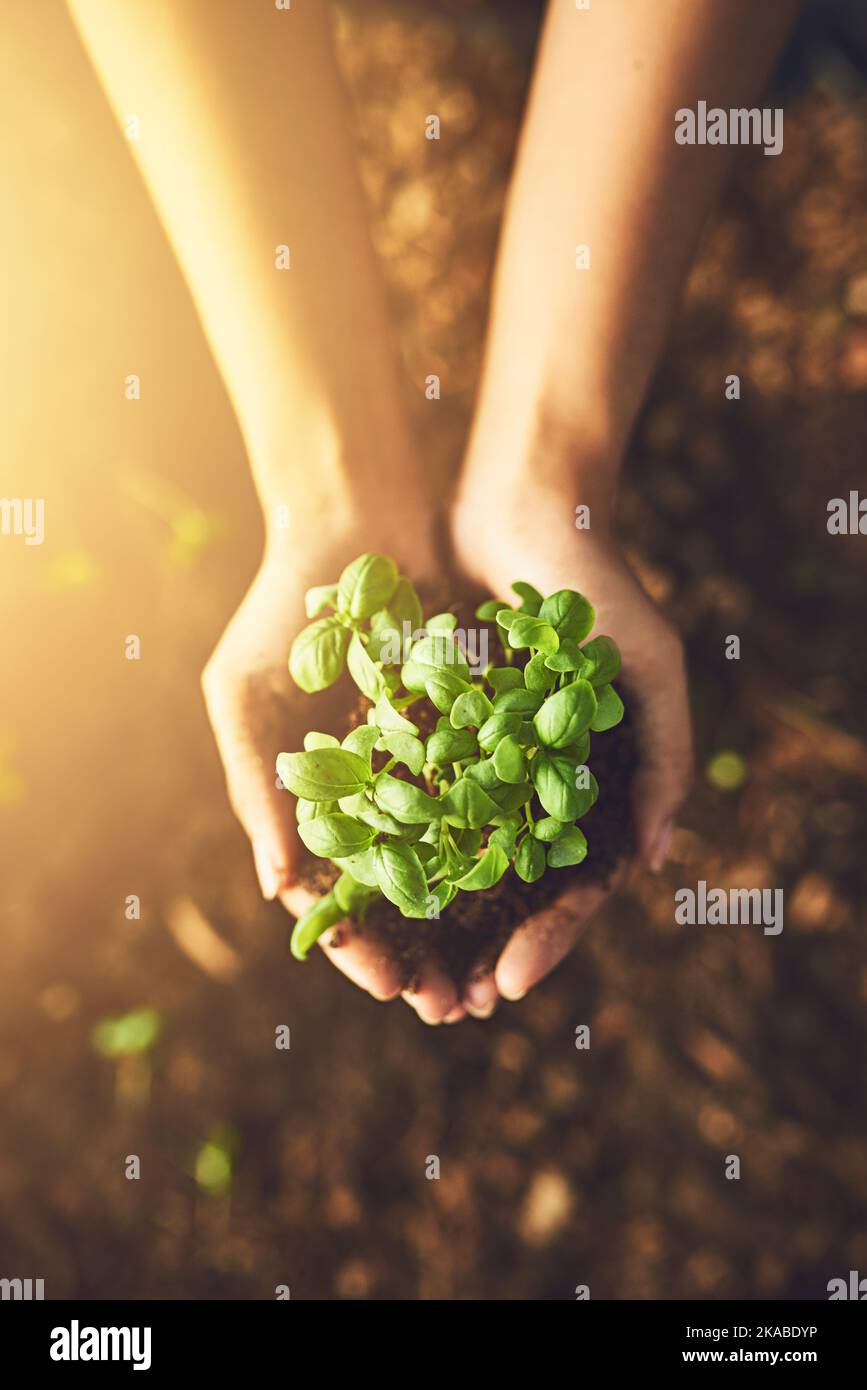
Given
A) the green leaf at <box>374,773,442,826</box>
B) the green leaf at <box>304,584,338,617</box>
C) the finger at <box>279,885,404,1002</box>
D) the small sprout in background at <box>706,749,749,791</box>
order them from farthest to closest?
1. the small sprout in background at <box>706,749,749,791</box>
2. the finger at <box>279,885,404,1002</box>
3. the green leaf at <box>304,584,338,617</box>
4. the green leaf at <box>374,773,442,826</box>

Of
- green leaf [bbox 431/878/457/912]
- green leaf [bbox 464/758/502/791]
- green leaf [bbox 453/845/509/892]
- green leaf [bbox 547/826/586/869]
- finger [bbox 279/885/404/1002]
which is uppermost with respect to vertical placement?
green leaf [bbox 464/758/502/791]

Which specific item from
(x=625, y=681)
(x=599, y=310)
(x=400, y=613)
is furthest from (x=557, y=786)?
(x=599, y=310)

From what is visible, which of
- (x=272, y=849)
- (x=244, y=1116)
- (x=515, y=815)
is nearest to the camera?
(x=515, y=815)

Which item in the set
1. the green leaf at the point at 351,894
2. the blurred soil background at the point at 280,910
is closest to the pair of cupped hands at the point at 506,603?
the green leaf at the point at 351,894

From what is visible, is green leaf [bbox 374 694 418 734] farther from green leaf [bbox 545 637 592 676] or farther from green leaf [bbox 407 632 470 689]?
green leaf [bbox 545 637 592 676]

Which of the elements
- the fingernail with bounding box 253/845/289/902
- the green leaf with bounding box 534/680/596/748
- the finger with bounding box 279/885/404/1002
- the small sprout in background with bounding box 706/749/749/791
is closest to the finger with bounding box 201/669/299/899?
the fingernail with bounding box 253/845/289/902
